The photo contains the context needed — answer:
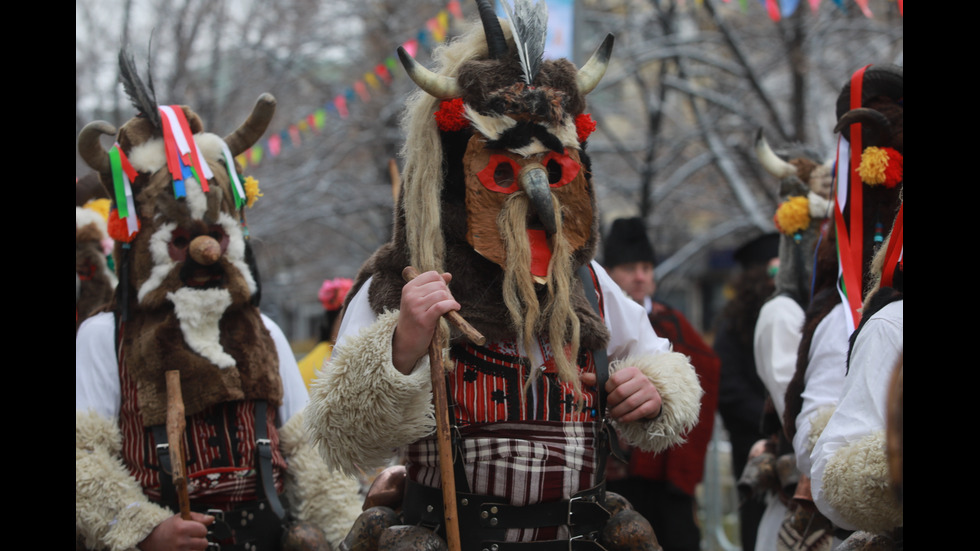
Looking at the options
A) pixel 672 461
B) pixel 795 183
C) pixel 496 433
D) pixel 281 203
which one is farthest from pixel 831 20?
pixel 496 433

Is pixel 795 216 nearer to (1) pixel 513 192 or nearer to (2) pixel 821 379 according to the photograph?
(2) pixel 821 379

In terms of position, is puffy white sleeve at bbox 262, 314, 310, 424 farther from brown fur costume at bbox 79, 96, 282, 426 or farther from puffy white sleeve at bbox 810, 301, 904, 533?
puffy white sleeve at bbox 810, 301, 904, 533

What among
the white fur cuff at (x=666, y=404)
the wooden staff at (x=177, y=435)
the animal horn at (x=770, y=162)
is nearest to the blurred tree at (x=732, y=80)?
the animal horn at (x=770, y=162)

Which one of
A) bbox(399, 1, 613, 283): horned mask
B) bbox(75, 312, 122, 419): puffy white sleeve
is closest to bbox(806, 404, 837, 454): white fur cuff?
bbox(399, 1, 613, 283): horned mask

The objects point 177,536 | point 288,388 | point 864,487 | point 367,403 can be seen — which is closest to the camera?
point 864,487

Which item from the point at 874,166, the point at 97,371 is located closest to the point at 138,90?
the point at 97,371

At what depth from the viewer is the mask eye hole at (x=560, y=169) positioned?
2416mm

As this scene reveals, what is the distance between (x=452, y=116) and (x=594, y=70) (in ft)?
1.49

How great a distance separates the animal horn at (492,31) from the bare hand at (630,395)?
0.94 m

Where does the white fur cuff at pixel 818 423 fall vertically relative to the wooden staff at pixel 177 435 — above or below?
below

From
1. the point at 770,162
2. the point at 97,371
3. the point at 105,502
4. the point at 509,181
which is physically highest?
the point at 770,162

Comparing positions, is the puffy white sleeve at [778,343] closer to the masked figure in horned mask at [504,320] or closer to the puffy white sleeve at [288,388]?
the masked figure in horned mask at [504,320]

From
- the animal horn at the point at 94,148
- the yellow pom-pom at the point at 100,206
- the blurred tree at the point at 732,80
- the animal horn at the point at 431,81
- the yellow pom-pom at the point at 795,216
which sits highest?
the blurred tree at the point at 732,80

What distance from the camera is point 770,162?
168 inches
